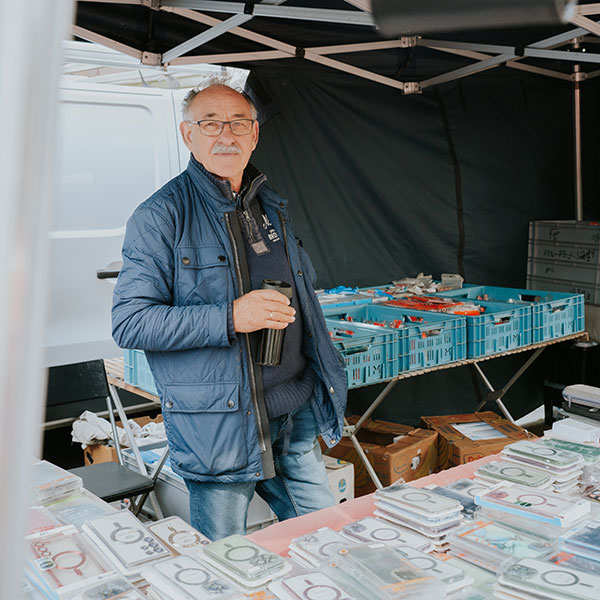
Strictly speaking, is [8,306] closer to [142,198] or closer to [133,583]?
[133,583]

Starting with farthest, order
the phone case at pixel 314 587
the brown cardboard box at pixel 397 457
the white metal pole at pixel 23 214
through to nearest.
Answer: the brown cardboard box at pixel 397 457, the phone case at pixel 314 587, the white metal pole at pixel 23 214

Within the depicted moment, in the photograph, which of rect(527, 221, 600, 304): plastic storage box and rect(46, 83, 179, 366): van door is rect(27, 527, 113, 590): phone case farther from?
rect(527, 221, 600, 304): plastic storage box

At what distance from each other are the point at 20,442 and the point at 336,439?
2.09m

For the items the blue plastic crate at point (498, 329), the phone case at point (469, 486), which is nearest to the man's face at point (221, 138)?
the phone case at point (469, 486)

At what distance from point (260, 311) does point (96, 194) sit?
2467 mm

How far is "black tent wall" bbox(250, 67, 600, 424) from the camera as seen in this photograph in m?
4.51

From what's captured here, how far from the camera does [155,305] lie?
1995mm

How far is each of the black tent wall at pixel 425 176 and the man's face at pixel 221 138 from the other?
194 centimetres

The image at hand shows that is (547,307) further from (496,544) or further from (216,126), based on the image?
(496,544)

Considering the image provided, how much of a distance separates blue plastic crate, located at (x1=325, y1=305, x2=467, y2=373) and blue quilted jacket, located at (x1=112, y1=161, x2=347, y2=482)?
1.56 metres

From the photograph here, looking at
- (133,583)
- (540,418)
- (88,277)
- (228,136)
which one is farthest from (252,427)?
(540,418)

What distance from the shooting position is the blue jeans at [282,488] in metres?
2.10

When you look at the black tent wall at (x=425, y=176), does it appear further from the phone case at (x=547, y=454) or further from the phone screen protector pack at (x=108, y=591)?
the phone screen protector pack at (x=108, y=591)

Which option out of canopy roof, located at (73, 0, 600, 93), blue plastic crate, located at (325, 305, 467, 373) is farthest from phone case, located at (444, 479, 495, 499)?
blue plastic crate, located at (325, 305, 467, 373)
